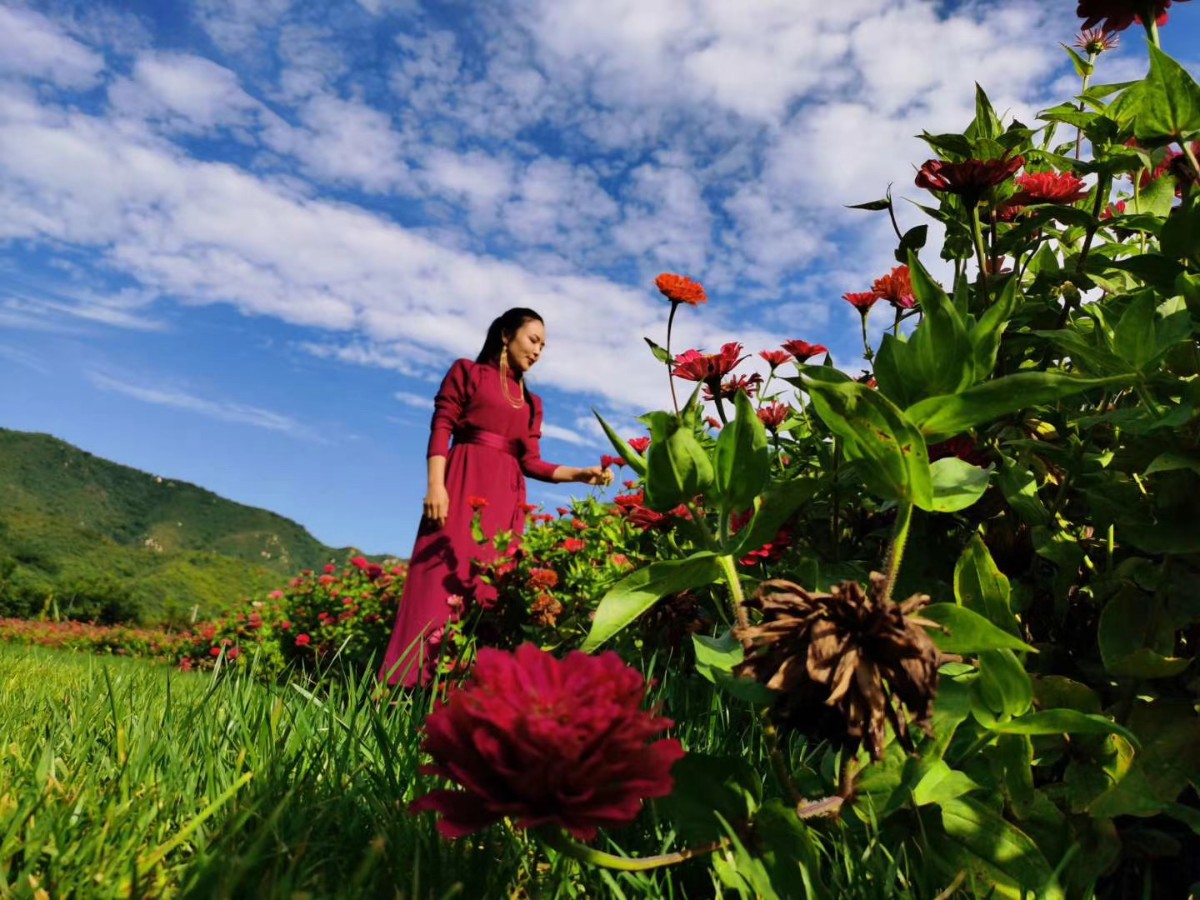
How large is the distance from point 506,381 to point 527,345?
27 cm

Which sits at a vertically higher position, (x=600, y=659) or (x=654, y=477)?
(x=654, y=477)

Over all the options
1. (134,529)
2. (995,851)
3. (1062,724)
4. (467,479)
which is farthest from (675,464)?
(134,529)

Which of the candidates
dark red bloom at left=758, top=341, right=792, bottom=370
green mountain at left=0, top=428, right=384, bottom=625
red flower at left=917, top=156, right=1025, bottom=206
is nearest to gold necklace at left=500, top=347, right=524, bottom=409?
dark red bloom at left=758, top=341, right=792, bottom=370

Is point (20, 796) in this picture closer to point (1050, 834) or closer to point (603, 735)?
→ point (603, 735)

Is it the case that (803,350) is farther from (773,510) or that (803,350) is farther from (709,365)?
(773,510)

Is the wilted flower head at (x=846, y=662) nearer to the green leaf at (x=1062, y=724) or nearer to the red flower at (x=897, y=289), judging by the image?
the green leaf at (x=1062, y=724)

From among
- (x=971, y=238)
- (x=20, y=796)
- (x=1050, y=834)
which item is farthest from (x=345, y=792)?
(x=971, y=238)

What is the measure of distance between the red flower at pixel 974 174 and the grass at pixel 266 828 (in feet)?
3.69

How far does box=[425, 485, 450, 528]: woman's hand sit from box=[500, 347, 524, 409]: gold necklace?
76 cm

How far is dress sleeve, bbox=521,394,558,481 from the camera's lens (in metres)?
5.27

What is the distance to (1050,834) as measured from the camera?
1.27 meters

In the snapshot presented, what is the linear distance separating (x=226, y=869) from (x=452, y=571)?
3.73 m

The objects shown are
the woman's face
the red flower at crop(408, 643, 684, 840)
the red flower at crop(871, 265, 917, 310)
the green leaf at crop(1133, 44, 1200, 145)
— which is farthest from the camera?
the woman's face

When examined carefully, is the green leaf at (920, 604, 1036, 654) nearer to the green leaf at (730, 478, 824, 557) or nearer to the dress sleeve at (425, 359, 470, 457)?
the green leaf at (730, 478, 824, 557)
